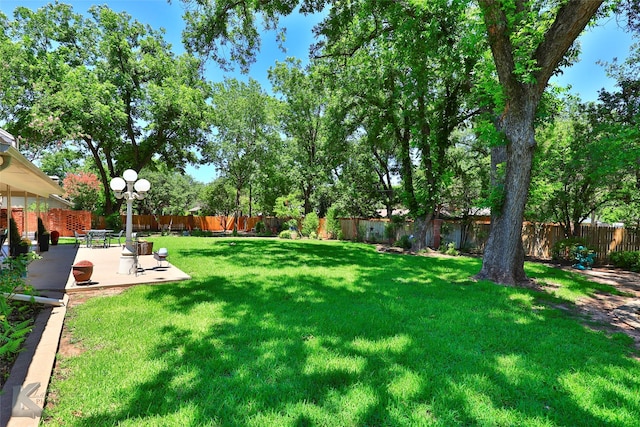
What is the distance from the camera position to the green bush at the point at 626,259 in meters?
10.6

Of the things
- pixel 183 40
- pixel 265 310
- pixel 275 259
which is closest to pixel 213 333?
pixel 265 310

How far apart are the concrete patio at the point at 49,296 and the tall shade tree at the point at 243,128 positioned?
18528 mm

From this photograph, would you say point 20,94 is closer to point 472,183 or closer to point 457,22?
point 457,22

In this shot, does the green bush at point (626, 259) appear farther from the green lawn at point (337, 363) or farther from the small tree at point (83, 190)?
the small tree at point (83, 190)

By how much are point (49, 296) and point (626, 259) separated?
16638 mm

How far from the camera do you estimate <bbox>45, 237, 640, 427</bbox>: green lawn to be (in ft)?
7.68

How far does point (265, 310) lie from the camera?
4816mm

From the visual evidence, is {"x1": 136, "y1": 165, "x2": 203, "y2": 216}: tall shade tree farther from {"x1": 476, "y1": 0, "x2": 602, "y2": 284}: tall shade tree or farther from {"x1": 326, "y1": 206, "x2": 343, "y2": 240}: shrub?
{"x1": 476, "y1": 0, "x2": 602, "y2": 284}: tall shade tree

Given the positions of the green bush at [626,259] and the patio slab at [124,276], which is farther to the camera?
the green bush at [626,259]

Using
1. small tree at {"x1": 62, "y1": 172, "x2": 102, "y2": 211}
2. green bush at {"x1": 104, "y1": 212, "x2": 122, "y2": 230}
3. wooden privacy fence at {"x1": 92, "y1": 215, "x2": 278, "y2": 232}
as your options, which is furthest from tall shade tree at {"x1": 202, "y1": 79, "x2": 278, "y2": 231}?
small tree at {"x1": 62, "y1": 172, "x2": 102, "y2": 211}

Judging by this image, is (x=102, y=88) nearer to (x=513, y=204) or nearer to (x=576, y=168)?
(x=513, y=204)

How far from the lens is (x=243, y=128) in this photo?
28.1m

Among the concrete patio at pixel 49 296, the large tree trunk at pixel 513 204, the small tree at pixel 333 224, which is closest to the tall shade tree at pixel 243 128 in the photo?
the small tree at pixel 333 224

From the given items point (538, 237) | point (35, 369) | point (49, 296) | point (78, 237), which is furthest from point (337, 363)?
point (78, 237)
